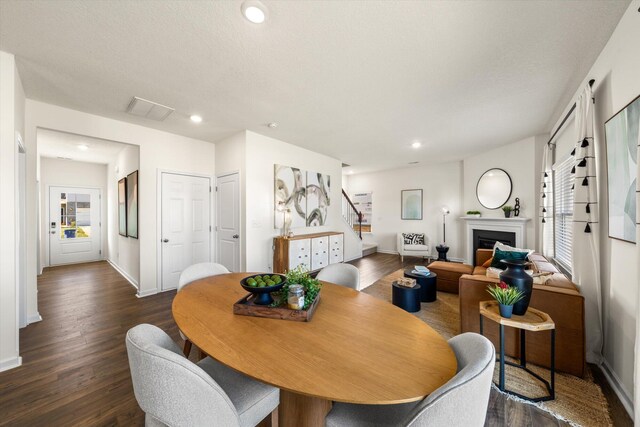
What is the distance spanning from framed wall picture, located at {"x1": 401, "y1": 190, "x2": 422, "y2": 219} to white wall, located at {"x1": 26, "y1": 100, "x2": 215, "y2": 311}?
5221 millimetres

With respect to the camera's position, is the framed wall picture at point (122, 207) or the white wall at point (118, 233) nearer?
the white wall at point (118, 233)

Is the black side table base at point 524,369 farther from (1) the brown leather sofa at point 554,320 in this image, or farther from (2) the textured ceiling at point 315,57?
(2) the textured ceiling at point 315,57

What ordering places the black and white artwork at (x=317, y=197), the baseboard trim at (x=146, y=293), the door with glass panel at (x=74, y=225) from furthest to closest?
the door with glass panel at (x=74, y=225) → the black and white artwork at (x=317, y=197) → the baseboard trim at (x=146, y=293)

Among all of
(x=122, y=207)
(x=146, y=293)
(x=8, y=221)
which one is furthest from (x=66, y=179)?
(x=8, y=221)

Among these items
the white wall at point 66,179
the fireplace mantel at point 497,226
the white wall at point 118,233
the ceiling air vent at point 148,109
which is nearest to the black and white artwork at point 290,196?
the ceiling air vent at point 148,109

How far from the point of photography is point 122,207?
4.75 meters

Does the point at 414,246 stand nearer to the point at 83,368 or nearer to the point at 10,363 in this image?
the point at 83,368

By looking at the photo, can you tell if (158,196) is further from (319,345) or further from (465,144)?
(465,144)

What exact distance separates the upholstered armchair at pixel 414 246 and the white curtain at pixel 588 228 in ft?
13.3

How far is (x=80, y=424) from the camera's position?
1.53 metres

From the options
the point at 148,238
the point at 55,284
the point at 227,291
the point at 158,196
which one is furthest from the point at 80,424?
the point at 55,284

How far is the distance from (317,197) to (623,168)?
4253 mm

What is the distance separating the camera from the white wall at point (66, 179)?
558 cm

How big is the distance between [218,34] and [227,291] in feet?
6.36
